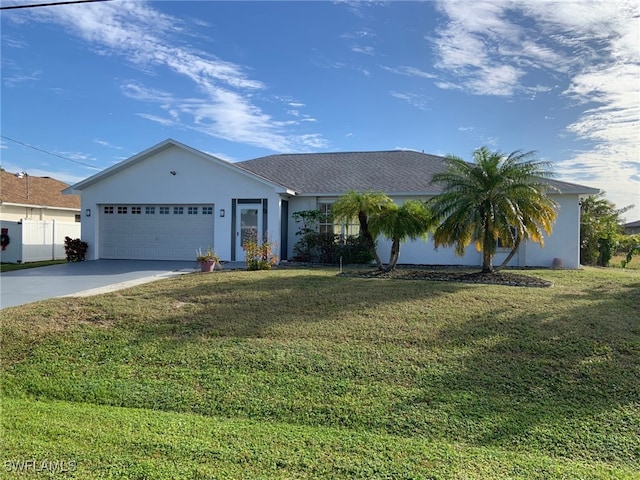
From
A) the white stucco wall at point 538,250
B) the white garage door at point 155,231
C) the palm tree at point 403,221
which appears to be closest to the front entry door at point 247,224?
the white garage door at point 155,231

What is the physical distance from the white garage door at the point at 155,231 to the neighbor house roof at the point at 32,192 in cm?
601

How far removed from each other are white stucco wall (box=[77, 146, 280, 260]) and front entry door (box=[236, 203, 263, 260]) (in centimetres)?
39

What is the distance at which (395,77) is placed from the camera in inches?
579

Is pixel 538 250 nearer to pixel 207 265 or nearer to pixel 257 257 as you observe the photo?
pixel 257 257

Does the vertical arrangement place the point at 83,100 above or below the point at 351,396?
above

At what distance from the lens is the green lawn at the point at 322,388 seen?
12.0ft

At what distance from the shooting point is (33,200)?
24.8 meters

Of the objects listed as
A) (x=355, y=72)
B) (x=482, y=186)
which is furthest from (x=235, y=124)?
(x=482, y=186)

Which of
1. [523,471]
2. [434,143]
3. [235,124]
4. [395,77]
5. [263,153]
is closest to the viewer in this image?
[523,471]

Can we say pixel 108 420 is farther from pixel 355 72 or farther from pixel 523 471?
pixel 355 72

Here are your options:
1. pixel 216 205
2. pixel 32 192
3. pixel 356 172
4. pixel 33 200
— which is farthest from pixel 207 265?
pixel 32 192

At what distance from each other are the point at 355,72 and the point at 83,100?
1447 centimetres

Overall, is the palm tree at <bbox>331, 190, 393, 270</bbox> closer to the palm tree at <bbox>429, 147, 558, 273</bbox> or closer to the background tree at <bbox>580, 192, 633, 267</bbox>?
the palm tree at <bbox>429, 147, 558, 273</bbox>

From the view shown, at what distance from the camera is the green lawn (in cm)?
367
